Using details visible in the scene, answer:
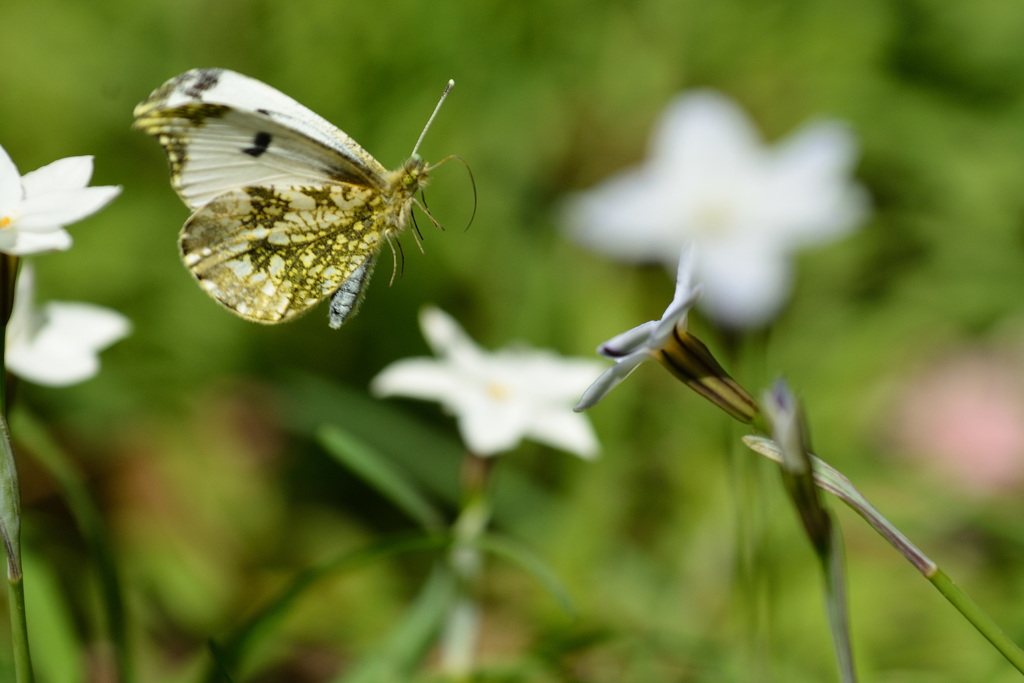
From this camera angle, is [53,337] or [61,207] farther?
[53,337]

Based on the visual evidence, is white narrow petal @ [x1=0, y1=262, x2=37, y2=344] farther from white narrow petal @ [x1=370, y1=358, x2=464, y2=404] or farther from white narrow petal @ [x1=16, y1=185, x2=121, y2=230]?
white narrow petal @ [x1=370, y1=358, x2=464, y2=404]

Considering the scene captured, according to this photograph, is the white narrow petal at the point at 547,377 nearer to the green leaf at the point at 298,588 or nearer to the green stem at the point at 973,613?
the green leaf at the point at 298,588

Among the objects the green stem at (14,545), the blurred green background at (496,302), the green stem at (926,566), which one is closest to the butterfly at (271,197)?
the green stem at (14,545)

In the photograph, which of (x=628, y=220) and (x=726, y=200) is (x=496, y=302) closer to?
(x=628, y=220)

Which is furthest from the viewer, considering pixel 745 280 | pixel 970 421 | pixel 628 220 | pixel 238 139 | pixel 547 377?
pixel 628 220

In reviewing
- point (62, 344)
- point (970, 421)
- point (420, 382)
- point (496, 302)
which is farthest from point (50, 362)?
point (970, 421)

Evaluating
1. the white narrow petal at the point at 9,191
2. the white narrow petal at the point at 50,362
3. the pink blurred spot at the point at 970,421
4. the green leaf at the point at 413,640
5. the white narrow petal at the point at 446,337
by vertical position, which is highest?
the pink blurred spot at the point at 970,421

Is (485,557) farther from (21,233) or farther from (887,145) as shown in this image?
(887,145)
